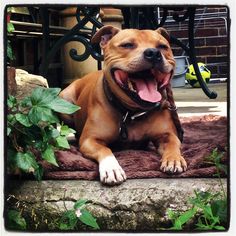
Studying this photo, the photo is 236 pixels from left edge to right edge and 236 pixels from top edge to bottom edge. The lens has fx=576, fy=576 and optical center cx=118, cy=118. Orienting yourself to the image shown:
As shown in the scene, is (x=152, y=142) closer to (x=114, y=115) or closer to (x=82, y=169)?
(x=114, y=115)

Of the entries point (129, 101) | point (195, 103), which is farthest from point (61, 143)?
point (195, 103)

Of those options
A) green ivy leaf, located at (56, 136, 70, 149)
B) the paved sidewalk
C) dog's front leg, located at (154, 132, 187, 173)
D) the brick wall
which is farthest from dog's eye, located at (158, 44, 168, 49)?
the paved sidewalk

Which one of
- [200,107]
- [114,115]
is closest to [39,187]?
[114,115]

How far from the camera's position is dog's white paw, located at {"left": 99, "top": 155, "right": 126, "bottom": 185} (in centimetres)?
202

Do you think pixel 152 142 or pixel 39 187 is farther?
pixel 152 142

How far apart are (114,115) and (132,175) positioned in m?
0.34

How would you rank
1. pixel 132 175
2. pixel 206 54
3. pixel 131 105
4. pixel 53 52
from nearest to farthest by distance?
pixel 132 175 → pixel 131 105 → pixel 53 52 → pixel 206 54

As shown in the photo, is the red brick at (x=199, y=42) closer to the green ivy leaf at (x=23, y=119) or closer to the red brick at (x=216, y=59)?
the red brick at (x=216, y=59)

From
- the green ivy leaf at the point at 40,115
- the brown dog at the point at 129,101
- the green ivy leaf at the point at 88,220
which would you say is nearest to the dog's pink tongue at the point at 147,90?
the brown dog at the point at 129,101

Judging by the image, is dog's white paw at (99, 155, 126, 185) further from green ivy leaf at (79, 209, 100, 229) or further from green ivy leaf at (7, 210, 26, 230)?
green ivy leaf at (7, 210, 26, 230)

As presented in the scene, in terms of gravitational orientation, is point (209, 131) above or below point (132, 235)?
above

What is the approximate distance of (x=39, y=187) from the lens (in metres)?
2.06

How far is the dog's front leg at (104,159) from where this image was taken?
202cm

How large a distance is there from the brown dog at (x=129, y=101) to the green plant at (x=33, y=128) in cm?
23
